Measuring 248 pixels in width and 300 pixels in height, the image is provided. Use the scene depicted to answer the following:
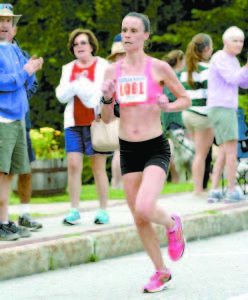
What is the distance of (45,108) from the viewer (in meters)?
19.4

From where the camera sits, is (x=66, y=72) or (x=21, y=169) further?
(x=66, y=72)

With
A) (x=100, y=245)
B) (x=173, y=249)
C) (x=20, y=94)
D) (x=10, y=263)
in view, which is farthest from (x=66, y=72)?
(x=173, y=249)

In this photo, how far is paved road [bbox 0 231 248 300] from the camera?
5492 millimetres

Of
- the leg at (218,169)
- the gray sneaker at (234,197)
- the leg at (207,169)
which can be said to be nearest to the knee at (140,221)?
the gray sneaker at (234,197)

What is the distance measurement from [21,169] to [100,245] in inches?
38.4

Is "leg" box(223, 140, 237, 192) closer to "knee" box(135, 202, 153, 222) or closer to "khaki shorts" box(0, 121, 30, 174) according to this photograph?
"khaki shorts" box(0, 121, 30, 174)

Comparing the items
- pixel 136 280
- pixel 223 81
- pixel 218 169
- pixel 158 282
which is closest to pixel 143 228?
pixel 158 282

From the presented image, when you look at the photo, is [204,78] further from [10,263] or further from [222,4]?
[222,4]

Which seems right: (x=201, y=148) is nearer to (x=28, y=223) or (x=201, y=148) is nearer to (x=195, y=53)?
(x=195, y=53)

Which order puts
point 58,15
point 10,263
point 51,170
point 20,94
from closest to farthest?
point 10,263 < point 20,94 < point 51,170 < point 58,15

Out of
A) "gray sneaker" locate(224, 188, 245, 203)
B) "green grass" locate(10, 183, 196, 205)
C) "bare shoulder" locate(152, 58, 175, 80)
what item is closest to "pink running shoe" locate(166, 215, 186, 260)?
"bare shoulder" locate(152, 58, 175, 80)

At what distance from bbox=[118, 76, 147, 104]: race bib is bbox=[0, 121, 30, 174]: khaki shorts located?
157 cm

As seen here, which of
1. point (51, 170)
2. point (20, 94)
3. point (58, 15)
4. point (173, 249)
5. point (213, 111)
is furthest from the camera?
point (58, 15)

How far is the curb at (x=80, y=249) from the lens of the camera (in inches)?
249
